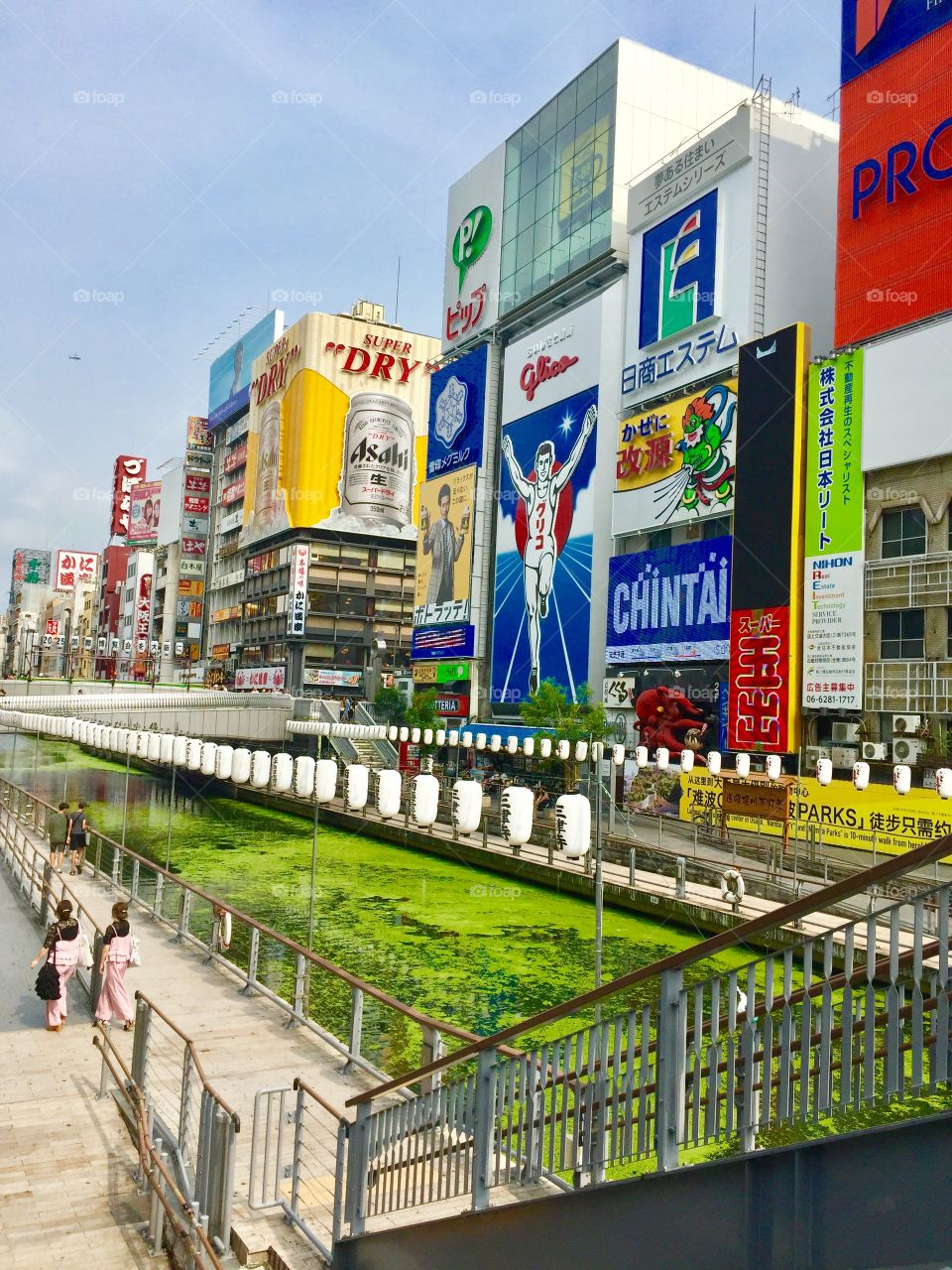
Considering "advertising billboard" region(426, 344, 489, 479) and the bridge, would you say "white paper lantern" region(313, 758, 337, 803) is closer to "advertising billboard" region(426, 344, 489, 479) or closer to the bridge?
the bridge

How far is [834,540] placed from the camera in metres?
29.9

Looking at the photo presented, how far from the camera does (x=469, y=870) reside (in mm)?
27391

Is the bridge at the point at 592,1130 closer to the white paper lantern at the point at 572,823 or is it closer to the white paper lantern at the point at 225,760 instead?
the white paper lantern at the point at 572,823

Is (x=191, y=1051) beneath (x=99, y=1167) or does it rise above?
above

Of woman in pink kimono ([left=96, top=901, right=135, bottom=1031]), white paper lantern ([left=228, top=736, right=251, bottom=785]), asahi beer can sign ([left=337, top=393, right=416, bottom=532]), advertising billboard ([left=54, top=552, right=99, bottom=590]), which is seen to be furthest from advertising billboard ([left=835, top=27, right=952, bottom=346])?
advertising billboard ([left=54, top=552, right=99, bottom=590])

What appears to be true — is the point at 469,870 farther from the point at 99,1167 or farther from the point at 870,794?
the point at 99,1167

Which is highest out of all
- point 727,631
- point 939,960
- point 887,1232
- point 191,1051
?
point 727,631

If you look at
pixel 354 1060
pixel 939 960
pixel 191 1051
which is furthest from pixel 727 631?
pixel 939 960

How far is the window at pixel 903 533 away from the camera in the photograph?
2778cm

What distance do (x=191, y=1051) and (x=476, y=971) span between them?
36.2 ft

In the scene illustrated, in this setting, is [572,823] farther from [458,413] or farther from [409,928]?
[458,413]

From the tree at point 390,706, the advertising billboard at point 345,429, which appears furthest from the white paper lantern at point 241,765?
the advertising billboard at point 345,429

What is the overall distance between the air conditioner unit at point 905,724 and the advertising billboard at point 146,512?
314 feet

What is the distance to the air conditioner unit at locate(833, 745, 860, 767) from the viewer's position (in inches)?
1122
